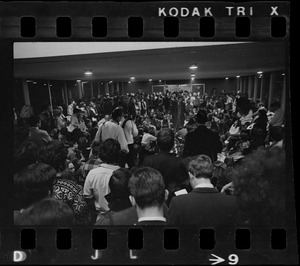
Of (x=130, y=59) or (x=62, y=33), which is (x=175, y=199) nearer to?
(x=130, y=59)

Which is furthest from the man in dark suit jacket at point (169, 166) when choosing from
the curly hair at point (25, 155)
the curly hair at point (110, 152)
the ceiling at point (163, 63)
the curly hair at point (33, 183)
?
the curly hair at point (25, 155)

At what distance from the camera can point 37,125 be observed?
5.20 m

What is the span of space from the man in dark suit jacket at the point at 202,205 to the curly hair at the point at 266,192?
0.35 ft

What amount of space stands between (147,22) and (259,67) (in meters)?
1.00

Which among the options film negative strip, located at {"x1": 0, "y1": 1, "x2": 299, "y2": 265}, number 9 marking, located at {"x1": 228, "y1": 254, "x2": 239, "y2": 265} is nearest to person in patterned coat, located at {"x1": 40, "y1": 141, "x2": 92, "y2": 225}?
film negative strip, located at {"x1": 0, "y1": 1, "x2": 299, "y2": 265}

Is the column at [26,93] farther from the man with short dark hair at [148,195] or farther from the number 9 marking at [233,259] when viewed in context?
the number 9 marking at [233,259]

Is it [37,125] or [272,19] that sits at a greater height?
[272,19]

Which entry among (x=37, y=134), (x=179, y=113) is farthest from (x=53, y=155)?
(x=179, y=113)

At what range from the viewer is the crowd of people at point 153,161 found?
5086 mm

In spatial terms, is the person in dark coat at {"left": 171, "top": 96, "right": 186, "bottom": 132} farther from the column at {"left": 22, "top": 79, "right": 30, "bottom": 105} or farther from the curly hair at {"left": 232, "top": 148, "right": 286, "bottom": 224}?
the column at {"left": 22, "top": 79, "right": 30, "bottom": 105}

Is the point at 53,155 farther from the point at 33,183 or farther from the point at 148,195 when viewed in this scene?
the point at 148,195

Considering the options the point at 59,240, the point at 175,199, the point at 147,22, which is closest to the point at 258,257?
the point at 175,199

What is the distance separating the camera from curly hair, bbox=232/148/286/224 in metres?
5.14

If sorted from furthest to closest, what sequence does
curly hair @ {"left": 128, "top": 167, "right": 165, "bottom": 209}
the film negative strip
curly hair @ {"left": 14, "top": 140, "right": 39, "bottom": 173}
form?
curly hair @ {"left": 14, "top": 140, "right": 39, "bottom": 173} < the film negative strip < curly hair @ {"left": 128, "top": 167, "right": 165, "bottom": 209}
